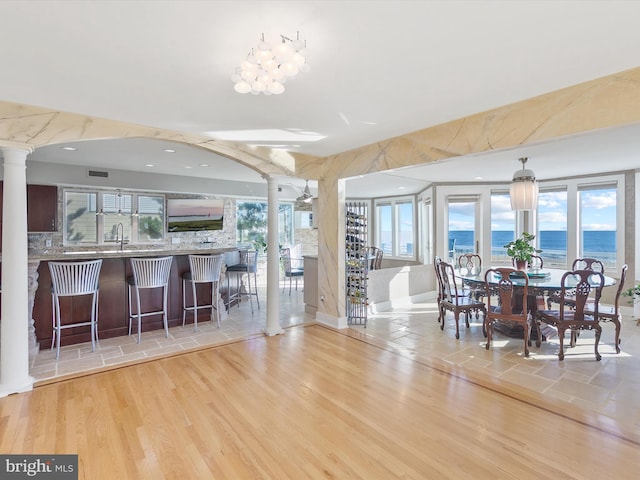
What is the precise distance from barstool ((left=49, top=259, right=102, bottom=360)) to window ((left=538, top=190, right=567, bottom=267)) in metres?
7.90

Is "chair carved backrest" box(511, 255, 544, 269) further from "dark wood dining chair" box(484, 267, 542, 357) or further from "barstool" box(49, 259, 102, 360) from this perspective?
"barstool" box(49, 259, 102, 360)

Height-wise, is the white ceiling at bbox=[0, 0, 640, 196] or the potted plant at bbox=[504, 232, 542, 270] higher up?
the white ceiling at bbox=[0, 0, 640, 196]

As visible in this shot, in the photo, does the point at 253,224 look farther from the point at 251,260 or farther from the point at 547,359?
the point at 547,359

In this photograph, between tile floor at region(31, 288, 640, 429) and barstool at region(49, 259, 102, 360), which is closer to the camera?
tile floor at region(31, 288, 640, 429)

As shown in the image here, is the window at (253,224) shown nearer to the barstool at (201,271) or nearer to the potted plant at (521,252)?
the barstool at (201,271)

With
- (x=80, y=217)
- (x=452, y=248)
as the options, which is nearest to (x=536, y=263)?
(x=452, y=248)

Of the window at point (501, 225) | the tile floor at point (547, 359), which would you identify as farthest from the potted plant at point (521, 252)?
the window at point (501, 225)

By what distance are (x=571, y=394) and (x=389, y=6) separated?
3402 millimetres

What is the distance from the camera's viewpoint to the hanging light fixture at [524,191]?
15.1 ft

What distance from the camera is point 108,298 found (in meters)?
4.41

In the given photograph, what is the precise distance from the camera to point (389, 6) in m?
1.73

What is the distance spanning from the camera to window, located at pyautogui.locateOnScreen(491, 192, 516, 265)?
7.34 m

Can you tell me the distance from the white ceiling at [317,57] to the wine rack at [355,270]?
1761 millimetres

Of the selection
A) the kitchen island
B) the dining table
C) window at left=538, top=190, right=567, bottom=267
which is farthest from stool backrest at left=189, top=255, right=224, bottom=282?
window at left=538, top=190, right=567, bottom=267
